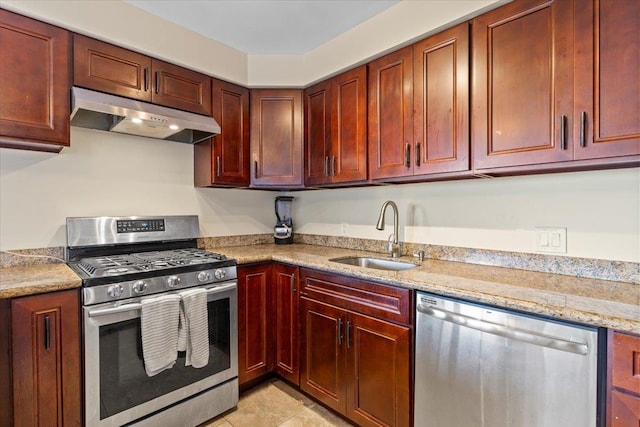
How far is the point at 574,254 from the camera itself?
1532 mm

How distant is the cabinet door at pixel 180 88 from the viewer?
2.01 metres

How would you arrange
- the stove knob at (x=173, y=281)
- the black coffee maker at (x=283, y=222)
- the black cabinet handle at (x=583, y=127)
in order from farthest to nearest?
the black coffee maker at (x=283, y=222), the stove knob at (x=173, y=281), the black cabinet handle at (x=583, y=127)

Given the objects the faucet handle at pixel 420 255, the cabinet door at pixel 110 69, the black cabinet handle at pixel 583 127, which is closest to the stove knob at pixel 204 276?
the cabinet door at pixel 110 69

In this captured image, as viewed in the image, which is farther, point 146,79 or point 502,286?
point 146,79

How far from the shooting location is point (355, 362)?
1739 millimetres

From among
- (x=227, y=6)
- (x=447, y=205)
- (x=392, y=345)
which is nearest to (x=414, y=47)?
(x=447, y=205)

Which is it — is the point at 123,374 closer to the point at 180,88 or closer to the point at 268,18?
the point at 180,88

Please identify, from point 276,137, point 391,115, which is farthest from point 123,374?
point 391,115

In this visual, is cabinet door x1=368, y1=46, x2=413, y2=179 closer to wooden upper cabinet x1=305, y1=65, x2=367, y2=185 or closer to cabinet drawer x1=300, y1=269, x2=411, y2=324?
wooden upper cabinet x1=305, y1=65, x2=367, y2=185

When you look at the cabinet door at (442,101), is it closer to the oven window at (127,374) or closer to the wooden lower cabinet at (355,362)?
the wooden lower cabinet at (355,362)

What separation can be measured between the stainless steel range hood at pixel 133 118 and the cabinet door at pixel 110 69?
73mm

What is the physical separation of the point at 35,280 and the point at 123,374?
59cm

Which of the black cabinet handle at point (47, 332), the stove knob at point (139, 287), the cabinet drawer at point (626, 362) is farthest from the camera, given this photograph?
the stove knob at point (139, 287)

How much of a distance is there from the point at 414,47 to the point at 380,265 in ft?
4.42
